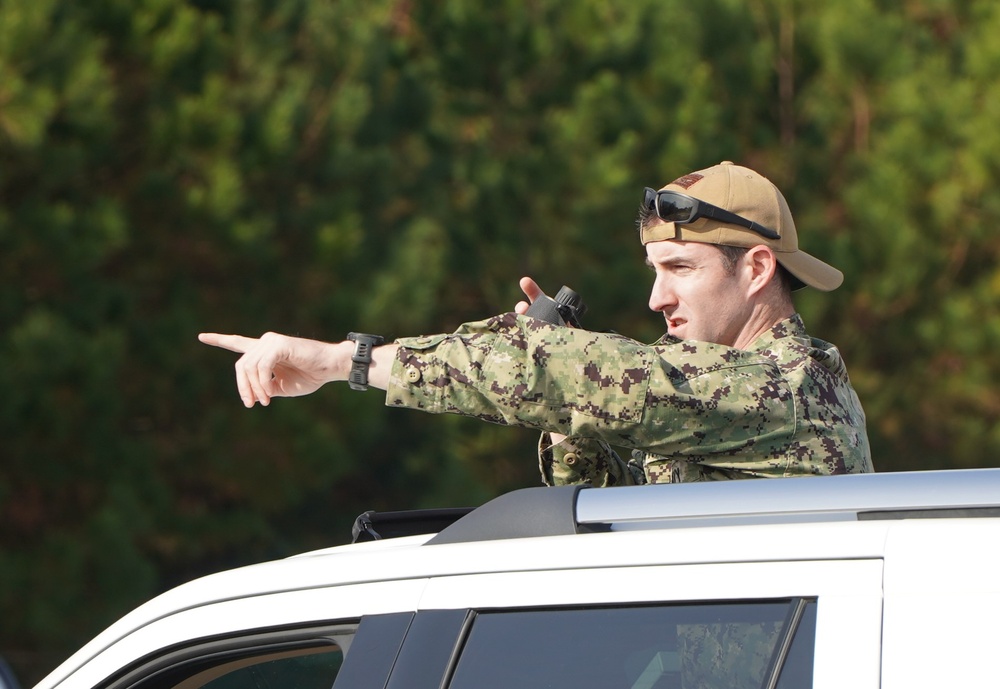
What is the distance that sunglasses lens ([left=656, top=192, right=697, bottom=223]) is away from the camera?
1.98m

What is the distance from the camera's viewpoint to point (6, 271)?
6.54 m

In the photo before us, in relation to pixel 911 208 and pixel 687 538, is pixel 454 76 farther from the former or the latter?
pixel 687 538

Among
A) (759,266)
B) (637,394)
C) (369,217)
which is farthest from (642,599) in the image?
(369,217)

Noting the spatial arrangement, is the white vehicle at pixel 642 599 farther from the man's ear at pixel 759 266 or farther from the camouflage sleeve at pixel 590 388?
the man's ear at pixel 759 266

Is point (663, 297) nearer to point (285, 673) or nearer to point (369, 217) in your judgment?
point (285, 673)

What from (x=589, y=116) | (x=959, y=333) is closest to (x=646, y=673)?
(x=589, y=116)

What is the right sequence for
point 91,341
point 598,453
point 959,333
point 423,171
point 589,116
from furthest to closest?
point 959,333 → point 589,116 → point 423,171 → point 91,341 → point 598,453

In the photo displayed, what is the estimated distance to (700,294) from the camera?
6.56 ft

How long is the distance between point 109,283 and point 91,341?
1.58ft

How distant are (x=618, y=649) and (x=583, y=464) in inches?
34.2

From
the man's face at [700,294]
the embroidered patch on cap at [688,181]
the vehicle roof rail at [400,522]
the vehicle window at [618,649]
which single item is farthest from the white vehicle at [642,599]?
the embroidered patch on cap at [688,181]

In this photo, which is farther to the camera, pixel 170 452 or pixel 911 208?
pixel 911 208

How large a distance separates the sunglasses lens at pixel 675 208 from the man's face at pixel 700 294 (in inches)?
1.5

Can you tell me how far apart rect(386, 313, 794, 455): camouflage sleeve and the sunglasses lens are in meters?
0.31
